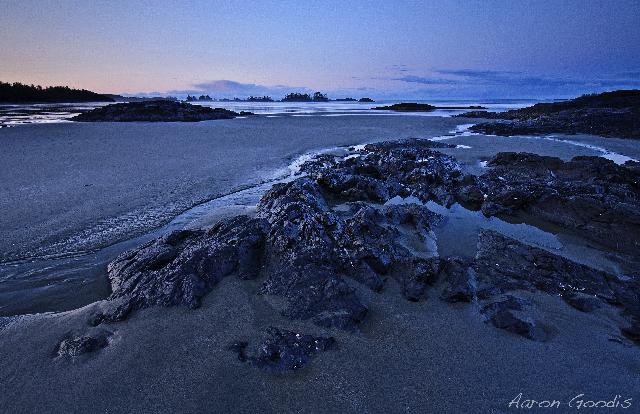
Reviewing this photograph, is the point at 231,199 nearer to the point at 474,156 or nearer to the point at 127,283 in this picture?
the point at 127,283

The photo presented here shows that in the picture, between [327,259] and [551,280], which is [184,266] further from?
[551,280]

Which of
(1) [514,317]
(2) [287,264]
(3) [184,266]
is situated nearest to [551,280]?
(1) [514,317]

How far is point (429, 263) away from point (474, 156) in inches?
461

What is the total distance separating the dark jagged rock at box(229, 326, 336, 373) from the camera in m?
3.01

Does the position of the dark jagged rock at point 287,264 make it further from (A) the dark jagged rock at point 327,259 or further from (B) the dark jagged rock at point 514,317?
(B) the dark jagged rock at point 514,317

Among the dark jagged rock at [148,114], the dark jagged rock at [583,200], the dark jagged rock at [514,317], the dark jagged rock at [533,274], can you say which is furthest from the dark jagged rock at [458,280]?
the dark jagged rock at [148,114]

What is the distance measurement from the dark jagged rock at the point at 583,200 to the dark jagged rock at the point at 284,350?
5246 mm

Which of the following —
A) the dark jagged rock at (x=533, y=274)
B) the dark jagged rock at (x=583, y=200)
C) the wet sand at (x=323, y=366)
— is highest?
the dark jagged rock at (x=583, y=200)

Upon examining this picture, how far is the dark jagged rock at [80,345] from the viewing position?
317 cm

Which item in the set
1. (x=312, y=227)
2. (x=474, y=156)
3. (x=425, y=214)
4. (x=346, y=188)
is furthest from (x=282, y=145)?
(x=312, y=227)

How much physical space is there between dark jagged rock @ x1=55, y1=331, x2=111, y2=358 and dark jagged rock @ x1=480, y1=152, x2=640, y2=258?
6.79 meters

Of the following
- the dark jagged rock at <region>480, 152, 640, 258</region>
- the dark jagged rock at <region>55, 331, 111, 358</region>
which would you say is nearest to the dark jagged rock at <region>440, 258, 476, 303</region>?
the dark jagged rock at <region>480, 152, 640, 258</region>

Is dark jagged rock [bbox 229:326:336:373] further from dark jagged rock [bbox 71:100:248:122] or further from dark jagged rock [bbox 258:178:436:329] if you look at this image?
dark jagged rock [bbox 71:100:248:122]

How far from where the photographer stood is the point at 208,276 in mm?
4082
